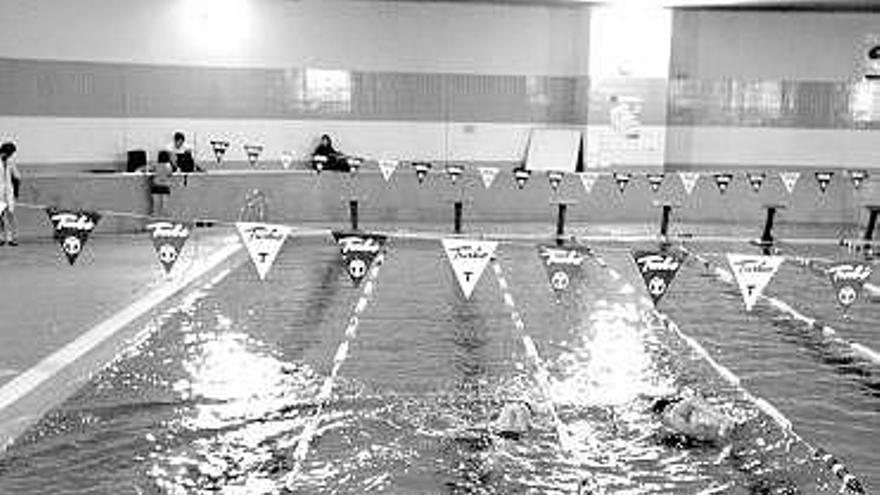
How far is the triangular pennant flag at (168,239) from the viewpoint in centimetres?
1159

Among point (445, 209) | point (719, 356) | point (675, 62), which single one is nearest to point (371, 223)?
point (445, 209)

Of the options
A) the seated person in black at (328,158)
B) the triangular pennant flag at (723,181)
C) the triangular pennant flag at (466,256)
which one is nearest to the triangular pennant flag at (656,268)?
the triangular pennant flag at (466,256)

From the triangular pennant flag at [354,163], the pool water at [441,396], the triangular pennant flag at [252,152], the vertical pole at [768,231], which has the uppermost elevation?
the triangular pennant flag at [252,152]

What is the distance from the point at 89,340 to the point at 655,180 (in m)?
13.2

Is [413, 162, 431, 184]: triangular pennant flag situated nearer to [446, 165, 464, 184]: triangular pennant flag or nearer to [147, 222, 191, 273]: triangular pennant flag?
[446, 165, 464, 184]: triangular pennant flag

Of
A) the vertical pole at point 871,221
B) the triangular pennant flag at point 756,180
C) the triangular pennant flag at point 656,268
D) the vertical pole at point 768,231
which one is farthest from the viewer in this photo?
the triangular pennant flag at point 756,180

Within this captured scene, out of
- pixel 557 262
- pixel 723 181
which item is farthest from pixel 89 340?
pixel 723 181

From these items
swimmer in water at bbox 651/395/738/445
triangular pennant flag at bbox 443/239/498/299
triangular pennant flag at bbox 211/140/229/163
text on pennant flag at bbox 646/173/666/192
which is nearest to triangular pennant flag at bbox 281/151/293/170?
triangular pennant flag at bbox 211/140/229/163

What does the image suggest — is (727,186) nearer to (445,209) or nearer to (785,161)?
(785,161)

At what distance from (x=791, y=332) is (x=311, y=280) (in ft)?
21.7

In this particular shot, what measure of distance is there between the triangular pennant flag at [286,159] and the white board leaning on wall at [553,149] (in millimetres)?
5309

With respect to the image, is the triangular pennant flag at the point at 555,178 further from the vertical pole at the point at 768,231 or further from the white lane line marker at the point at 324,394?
the white lane line marker at the point at 324,394

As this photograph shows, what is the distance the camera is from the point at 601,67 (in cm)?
2259

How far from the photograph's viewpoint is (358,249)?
11.4m
